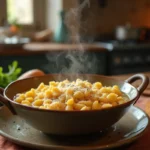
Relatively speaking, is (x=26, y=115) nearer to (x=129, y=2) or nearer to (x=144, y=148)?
(x=144, y=148)

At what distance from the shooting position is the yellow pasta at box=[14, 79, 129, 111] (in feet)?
2.25

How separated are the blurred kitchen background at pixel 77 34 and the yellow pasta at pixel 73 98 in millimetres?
1669

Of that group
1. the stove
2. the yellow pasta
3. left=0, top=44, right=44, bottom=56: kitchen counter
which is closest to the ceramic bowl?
the yellow pasta

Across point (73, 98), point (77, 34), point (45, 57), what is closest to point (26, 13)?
point (77, 34)

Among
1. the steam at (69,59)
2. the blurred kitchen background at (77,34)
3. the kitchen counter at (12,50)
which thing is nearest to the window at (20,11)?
the blurred kitchen background at (77,34)

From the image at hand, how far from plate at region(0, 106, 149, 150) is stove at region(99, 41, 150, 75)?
81.9 inches

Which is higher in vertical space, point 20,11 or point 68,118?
point 68,118

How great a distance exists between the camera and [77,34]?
3348mm

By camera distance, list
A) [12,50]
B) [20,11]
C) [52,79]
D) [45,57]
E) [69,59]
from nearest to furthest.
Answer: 1. [52,79]
2. [69,59]
3. [12,50]
4. [45,57]
5. [20,11]

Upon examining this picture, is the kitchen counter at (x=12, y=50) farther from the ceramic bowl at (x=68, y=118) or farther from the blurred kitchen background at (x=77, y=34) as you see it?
the ceramic bowl at (x=68, y=118)

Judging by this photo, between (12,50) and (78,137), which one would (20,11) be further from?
(78,137)

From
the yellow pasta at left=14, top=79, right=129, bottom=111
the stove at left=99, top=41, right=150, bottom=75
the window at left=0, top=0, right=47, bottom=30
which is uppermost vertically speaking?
the yellow pasta at left=14, top=79, right=129, bottom=111

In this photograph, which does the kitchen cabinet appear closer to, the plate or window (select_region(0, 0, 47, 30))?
window (select_region(0, 0, 47, 30))

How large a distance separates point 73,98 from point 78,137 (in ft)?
0.31
